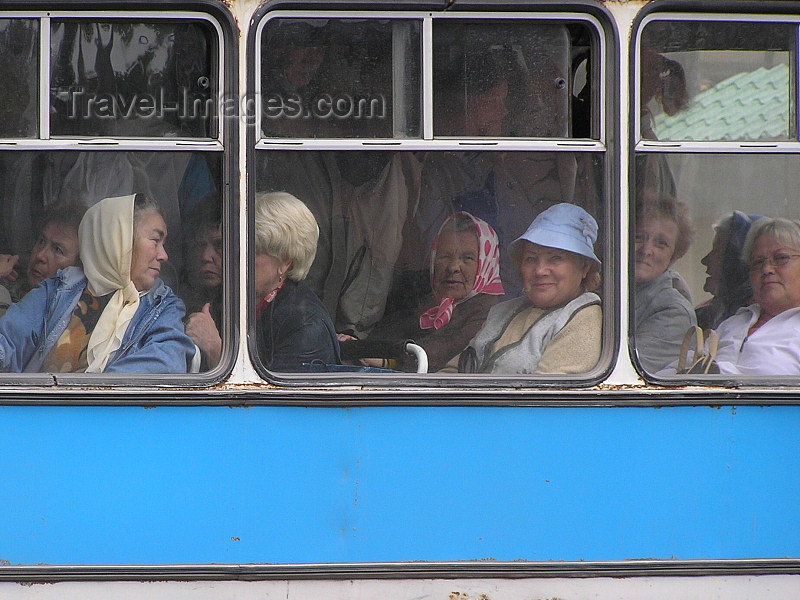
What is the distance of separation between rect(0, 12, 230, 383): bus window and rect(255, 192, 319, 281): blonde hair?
14cm

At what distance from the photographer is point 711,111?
246cm

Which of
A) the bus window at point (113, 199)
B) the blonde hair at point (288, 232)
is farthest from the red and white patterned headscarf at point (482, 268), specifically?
the bus window at point (113, 199)

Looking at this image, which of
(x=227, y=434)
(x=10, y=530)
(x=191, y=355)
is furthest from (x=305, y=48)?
(x=10, y=530)

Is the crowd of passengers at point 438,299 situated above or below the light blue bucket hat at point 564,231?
below

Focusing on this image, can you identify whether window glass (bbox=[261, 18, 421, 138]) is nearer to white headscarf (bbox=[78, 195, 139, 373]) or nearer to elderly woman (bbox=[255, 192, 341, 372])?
elderly woman (bbox=[255, 192, 341, 372])

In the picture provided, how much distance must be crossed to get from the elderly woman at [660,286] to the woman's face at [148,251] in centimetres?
151

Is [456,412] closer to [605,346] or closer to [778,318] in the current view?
[605,346]

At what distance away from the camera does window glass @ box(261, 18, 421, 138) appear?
2396 mm

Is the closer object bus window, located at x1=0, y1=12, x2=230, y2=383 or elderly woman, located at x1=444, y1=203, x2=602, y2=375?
bus window, located at x1=0, y1=12, x2=230, y2=383

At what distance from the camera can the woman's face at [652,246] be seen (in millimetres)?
2471

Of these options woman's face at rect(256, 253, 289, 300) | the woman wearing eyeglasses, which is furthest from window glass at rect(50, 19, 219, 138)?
the woman wearing eyeglasses

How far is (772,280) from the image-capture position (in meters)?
2.52

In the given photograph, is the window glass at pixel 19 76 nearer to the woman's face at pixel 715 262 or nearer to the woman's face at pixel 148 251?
the woman's face at pixel 148 251

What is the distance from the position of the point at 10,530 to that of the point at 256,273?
109 centimetres
